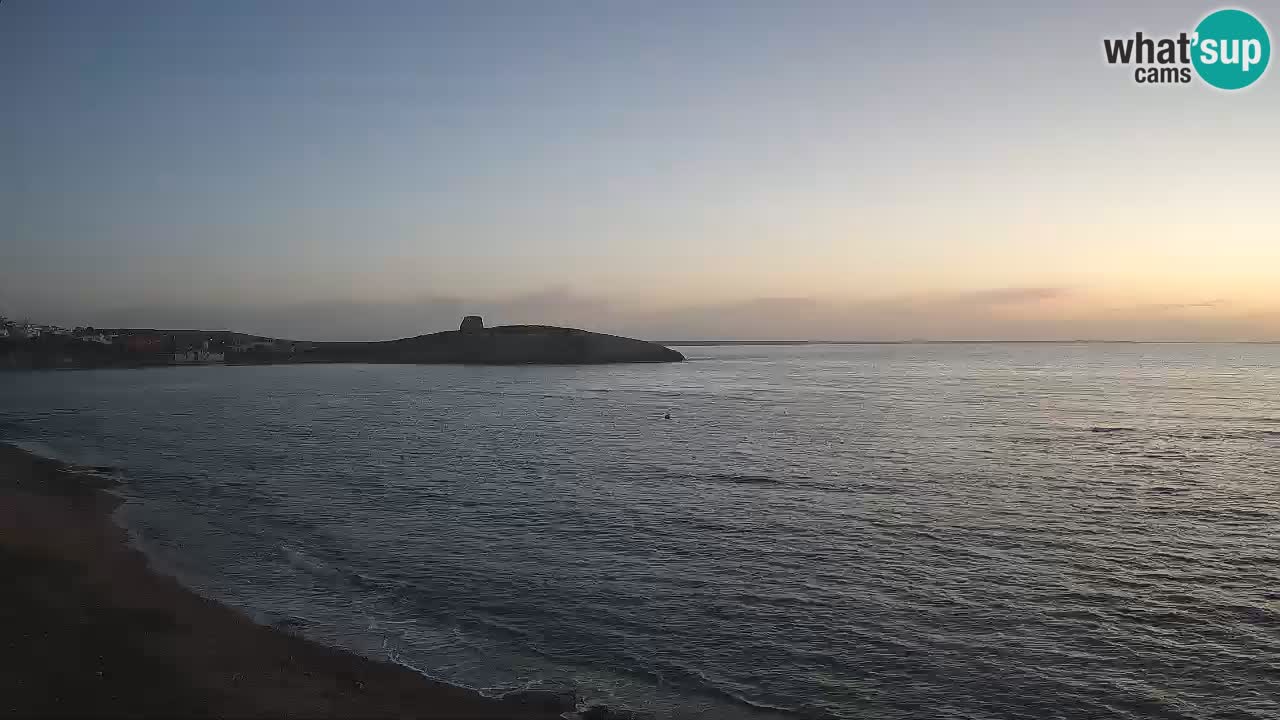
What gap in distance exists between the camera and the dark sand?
1112cm

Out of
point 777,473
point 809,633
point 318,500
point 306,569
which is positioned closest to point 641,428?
point 777,473

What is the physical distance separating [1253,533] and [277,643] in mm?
26487

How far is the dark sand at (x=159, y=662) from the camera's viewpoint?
1112 centimetres

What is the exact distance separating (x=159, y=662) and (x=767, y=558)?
13873mm

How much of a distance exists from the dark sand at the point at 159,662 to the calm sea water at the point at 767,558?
1.08m

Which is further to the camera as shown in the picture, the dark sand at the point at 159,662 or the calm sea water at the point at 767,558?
the calm sea water at the point at 767,558

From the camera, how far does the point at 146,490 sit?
30828mm

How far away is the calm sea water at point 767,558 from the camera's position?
532 inches

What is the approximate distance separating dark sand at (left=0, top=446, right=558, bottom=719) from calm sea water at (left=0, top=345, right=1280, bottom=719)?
1075 mm

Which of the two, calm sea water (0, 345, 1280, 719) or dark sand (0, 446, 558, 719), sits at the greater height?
dark sand (0, 446, 558, 719)

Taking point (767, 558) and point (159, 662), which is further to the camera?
point (767, 558)

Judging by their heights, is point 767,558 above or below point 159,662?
below

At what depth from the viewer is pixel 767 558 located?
68.1 feet

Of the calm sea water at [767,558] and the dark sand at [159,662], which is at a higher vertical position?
the dark sand at [159,662]
